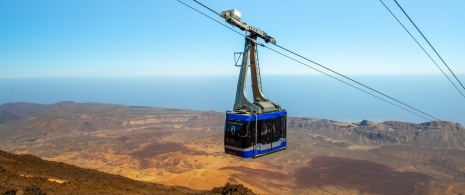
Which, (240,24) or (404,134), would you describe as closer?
(240,24)

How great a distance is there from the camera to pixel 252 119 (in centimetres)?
1359

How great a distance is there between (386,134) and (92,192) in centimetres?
11202

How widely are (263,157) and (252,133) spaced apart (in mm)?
66952

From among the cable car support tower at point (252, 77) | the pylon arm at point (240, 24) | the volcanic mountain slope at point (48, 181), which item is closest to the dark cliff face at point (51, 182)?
the volcanic mountain slope at point (48, 181)

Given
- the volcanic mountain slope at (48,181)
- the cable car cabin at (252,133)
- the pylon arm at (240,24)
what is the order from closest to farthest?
the pylon arm at (240,24), the volcanic mountain slope at (48,181), the cable car cabin at (252,133)

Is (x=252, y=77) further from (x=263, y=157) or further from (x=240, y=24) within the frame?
(x=263, y=157)

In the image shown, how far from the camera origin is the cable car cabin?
1363cm

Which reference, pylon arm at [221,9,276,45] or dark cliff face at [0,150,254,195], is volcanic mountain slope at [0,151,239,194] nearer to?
dark cliff face at [0,150,254,195]

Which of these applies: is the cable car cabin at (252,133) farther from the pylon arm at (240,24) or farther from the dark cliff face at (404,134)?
the dark cliff face at (404,134)

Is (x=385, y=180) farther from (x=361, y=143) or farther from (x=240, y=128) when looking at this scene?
(x=240, y=128)

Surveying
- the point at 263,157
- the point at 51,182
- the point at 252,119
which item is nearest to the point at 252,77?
the point at 252,119

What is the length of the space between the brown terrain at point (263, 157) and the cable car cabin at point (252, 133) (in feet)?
22.7

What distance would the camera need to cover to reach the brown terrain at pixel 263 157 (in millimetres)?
53784

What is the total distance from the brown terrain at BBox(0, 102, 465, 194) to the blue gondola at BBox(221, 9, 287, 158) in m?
6.98
